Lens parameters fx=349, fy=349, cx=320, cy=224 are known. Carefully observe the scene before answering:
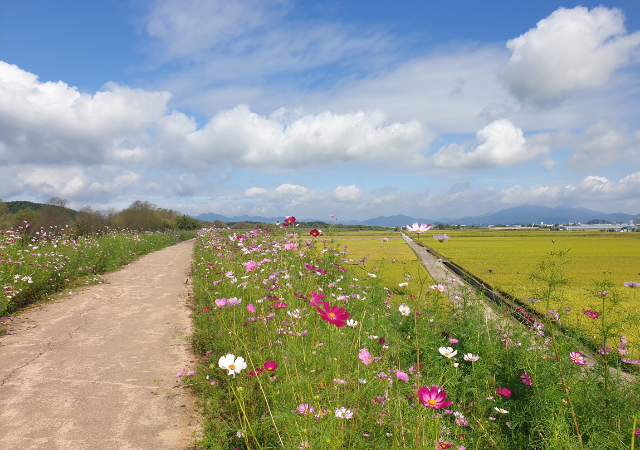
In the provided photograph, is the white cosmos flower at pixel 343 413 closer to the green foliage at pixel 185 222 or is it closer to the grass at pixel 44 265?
the grass at pixel 44 265

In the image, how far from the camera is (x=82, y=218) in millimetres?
25656

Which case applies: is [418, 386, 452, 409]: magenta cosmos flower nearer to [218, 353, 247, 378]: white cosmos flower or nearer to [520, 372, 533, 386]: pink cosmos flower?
[218, 353, 247, 378]: white cosmos flower

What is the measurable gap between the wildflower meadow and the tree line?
9.69 metres

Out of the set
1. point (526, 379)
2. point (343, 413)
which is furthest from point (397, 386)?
point (526, 379)

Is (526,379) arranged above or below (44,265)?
below

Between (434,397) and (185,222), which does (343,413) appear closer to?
(434,397)

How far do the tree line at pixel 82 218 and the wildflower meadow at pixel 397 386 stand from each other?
9.69 metres

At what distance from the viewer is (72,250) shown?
9.23 meters

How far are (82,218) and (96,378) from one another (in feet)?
88.5

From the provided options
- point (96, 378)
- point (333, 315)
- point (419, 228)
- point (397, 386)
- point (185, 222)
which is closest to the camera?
point (333, 315)

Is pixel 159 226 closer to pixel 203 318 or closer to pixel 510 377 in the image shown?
pixel 203 318

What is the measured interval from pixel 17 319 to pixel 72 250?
4373 mm

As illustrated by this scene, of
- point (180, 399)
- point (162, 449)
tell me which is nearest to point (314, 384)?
point (162, 449)

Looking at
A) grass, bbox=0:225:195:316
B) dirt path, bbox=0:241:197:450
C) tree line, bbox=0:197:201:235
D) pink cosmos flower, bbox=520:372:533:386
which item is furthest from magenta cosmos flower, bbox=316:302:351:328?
tree line, bbox=0:197:201:235
